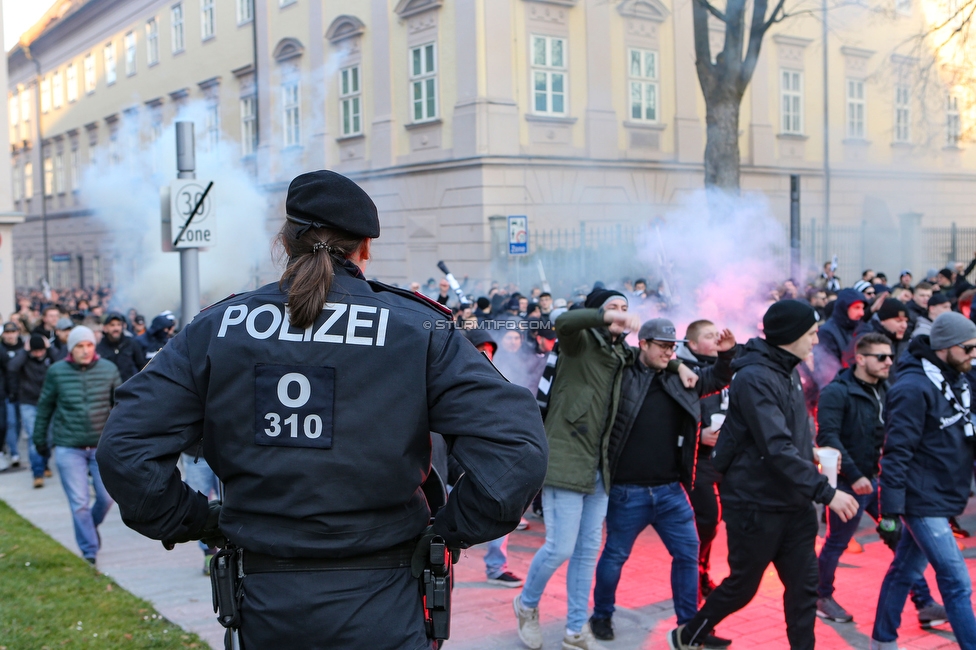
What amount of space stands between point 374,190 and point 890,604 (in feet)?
63.0

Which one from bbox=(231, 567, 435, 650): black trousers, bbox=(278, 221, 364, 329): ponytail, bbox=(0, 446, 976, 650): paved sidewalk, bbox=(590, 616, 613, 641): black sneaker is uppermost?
bbox=(278, 221, 364, 329): ponytail

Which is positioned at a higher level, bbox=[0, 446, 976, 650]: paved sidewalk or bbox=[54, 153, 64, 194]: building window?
bbox=[54, 153, 64, 194]: building window

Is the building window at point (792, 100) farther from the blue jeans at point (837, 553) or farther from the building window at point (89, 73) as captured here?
the blue jeans at point (837, 553)

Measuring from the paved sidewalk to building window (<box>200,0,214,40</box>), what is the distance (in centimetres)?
1971

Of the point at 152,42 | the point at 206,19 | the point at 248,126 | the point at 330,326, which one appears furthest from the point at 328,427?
the point at 152,42

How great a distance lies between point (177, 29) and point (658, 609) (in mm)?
24405

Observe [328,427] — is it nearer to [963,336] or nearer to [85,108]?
[963,336]

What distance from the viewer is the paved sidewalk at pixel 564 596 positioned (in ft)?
17.5

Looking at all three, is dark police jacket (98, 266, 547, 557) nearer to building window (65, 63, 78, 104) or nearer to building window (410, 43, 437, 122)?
building window (410, 43, 437, 122)

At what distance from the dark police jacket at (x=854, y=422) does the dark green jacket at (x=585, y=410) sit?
1.43 metres

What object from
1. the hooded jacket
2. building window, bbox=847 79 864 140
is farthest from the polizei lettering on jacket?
building window, bbox=847 79 864 140

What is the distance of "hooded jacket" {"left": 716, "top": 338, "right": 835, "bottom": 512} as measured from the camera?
4.43 meters

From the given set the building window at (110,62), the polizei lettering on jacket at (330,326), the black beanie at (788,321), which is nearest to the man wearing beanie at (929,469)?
the black beanie at (788,321)

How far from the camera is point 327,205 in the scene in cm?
251
